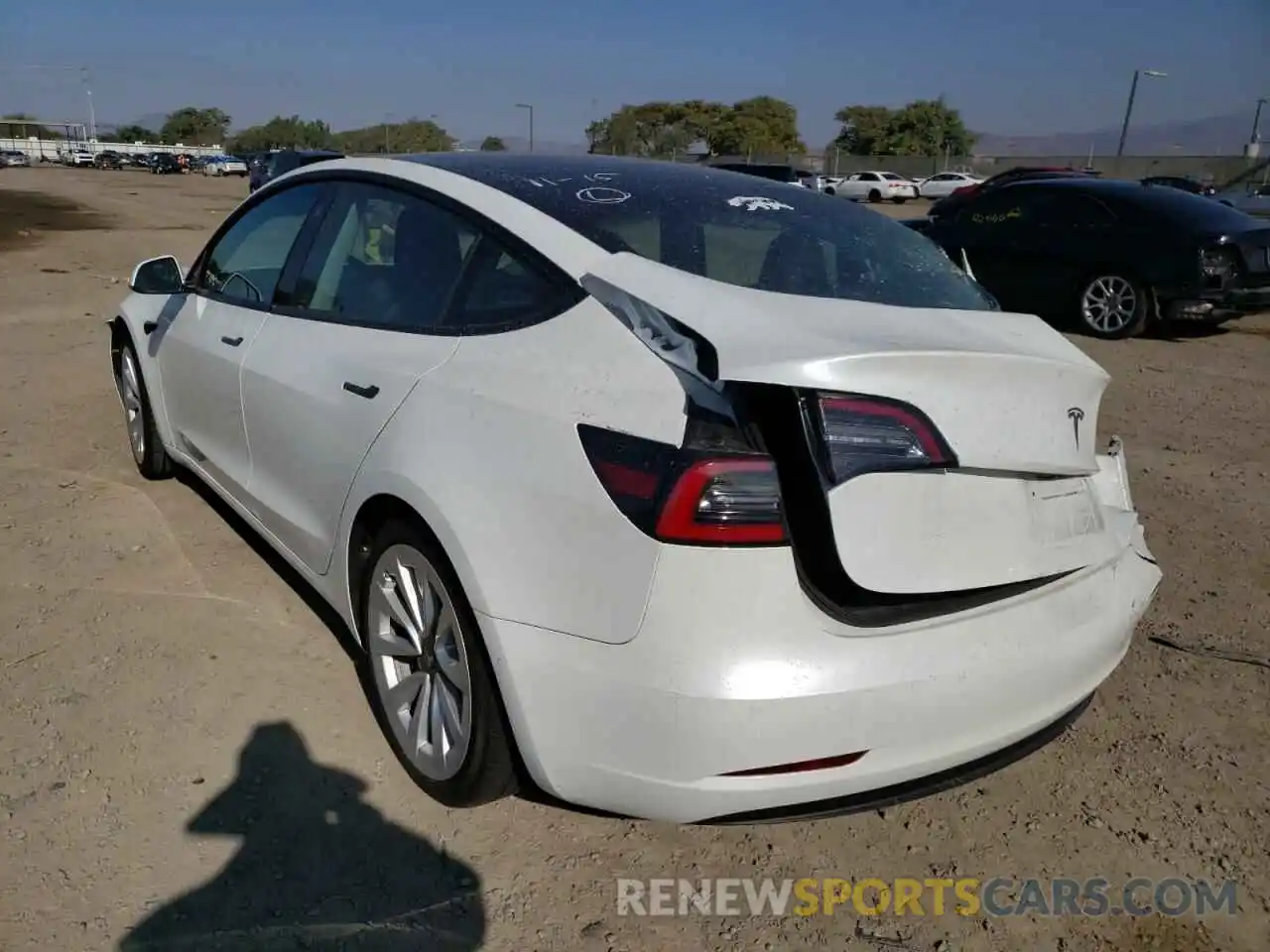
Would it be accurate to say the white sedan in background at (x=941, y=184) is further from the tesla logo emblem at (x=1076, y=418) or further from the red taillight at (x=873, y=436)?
the red taillight at (x=873, y=436)

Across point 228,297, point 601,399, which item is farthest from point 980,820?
point 228,297

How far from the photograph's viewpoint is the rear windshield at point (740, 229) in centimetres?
241

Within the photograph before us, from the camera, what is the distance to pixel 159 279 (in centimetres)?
407

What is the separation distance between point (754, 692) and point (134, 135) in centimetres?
15804

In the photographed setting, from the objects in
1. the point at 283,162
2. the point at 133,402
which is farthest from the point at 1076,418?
the point at 283,162

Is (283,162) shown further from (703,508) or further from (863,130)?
(863,130)

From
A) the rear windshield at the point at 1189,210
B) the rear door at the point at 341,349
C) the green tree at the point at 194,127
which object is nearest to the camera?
the rear door at the point at 341,349

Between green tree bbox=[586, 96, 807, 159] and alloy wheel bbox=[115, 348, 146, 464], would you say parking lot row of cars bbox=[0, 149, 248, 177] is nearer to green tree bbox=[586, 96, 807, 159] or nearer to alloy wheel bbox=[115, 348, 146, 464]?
green tree bbox=[586, 96, 807, 159]

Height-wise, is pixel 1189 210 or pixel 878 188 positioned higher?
pixel 1189 210

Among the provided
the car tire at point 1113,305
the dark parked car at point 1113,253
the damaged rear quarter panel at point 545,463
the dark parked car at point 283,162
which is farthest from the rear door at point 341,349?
the dark parked car at point 283,162

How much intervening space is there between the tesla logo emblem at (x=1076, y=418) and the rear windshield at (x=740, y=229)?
430mm

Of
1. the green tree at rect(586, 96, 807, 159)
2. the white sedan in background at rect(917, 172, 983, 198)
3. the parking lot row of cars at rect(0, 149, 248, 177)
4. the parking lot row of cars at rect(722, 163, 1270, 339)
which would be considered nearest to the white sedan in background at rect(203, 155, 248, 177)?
the parking lot row of cars at rect(0, 149, 248, 177)

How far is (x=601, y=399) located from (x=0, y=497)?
12.6 feet

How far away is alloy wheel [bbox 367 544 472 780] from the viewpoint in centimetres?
237
